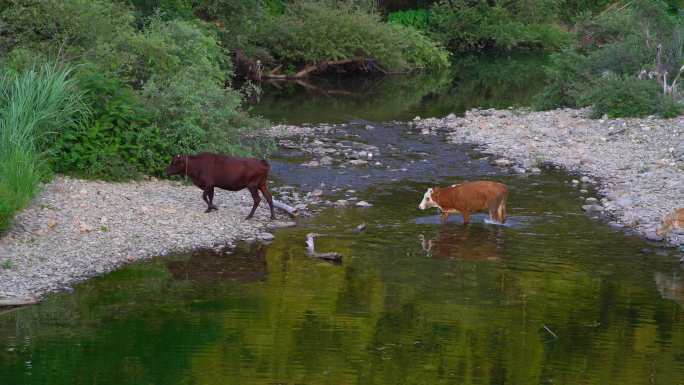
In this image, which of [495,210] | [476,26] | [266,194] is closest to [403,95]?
[476,26]

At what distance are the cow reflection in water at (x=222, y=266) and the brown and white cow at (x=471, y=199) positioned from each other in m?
3.11

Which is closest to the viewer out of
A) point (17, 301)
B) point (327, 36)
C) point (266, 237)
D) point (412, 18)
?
point (17, 301)

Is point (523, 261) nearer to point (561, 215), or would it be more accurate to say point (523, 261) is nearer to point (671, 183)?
point (561, 215)

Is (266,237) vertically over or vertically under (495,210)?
under

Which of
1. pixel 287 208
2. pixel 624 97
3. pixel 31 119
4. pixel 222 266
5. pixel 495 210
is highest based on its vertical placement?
pixel 31 119

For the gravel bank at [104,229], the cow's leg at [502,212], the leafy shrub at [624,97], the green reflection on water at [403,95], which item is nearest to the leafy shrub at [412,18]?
the green reflection on water at [403,95]

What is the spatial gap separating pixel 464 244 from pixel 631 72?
14466mm

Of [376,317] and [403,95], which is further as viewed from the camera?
[403,95]

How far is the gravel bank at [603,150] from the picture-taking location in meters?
16.0

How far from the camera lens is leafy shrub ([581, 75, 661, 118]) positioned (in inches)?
920

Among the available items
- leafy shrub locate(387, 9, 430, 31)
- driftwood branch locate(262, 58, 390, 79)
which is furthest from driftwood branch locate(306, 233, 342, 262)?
leafy shrub locate(387, 9, 430, 31)

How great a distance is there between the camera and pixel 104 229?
13406 millimetres

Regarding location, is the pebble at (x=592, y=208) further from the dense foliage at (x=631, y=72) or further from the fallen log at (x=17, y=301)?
the fallen log at (x=17, y=301)

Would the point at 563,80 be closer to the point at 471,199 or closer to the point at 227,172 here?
the point at 471,199
